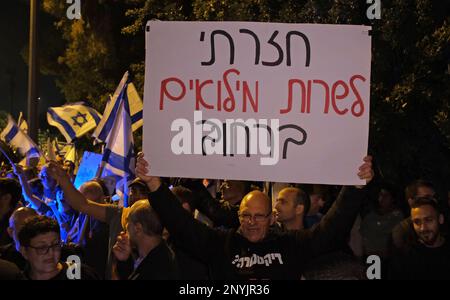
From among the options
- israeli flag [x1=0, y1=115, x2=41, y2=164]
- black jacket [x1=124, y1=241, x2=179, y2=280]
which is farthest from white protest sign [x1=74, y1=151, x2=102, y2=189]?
black jacket [x1=124, y1=241, x2=179, y2=280]

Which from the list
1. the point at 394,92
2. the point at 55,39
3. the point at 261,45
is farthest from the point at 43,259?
the point at 55,39

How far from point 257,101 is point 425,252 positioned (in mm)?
1549

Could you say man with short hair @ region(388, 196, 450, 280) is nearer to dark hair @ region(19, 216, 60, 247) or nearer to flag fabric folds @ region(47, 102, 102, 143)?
dark hair @ region(19, 216, 60, 247)

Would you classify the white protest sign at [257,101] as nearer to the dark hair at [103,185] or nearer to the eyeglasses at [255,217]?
the eyeglasses at [255,217]

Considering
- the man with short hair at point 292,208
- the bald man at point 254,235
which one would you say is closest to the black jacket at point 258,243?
the bald man at point 254,235

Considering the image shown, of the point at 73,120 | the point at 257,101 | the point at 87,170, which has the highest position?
the point at 73,120

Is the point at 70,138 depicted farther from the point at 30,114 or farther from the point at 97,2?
the point at 97,2

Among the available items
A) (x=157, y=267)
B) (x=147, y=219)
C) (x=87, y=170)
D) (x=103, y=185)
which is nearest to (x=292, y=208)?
(x=147, y=219)

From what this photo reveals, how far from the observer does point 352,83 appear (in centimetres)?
452

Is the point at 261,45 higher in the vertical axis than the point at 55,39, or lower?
lower

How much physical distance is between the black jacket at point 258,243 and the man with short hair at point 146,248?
9 centimetres

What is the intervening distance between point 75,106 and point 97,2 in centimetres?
1051

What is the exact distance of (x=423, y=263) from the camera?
4.96m

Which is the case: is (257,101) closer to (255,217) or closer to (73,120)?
(255,217)
